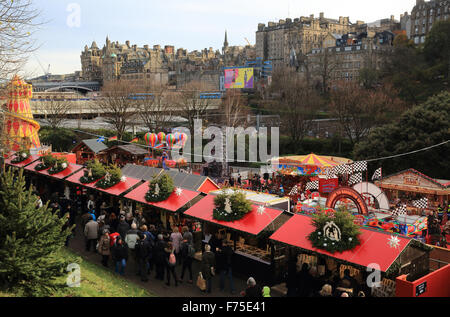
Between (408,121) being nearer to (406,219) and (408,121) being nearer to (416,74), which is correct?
(406,219)

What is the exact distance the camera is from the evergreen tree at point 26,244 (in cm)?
730

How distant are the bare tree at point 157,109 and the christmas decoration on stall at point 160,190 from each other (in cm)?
3151

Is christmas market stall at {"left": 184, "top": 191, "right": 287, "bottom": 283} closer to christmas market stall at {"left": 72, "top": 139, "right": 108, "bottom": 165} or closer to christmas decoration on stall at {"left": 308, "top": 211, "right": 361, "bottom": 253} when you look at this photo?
christmas decoration on stall at {"left": 308, "top": 211, "right": 361, "bottom": 253}

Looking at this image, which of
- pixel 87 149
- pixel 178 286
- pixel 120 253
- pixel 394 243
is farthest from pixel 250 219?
pixel 87 149

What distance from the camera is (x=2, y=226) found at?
7660 mm

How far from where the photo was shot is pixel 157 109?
48.7 m

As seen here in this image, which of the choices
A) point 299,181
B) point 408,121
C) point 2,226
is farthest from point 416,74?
point 2,226

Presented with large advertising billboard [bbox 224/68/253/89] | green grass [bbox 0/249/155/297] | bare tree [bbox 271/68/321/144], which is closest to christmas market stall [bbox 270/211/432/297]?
green grass [bbox 0/249/155/297]

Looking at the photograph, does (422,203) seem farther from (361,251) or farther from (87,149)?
(87,149)

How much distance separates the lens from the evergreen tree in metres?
7.30

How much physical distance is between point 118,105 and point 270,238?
3871cm

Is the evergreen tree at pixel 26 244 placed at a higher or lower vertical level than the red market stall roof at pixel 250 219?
higher

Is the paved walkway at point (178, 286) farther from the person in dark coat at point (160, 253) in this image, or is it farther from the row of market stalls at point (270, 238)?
the row of market stalls at point (270, 238)

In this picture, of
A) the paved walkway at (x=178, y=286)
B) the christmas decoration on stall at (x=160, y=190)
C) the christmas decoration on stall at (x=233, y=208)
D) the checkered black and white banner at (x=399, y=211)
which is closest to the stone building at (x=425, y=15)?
the checkered black and white banner at (x=399, y=211)
